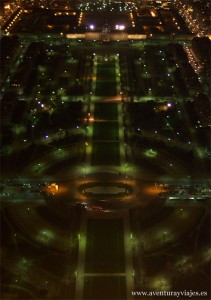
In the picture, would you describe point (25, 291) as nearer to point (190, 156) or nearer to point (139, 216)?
point (139, 216)

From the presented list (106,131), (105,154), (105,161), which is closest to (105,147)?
(105,154)

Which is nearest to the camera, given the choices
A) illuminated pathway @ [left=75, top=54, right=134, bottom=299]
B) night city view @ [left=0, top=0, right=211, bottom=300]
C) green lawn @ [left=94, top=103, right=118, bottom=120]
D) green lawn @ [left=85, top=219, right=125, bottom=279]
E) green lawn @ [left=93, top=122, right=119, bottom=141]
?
illuminated pathway @ [left=75, top=54, right=134, bottom=299]

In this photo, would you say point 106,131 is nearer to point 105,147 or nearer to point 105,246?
point 105,147

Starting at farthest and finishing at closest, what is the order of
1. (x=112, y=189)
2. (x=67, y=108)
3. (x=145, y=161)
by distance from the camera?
(x=67, y=108) < (x=145, y=161) < (x=112, y=189)

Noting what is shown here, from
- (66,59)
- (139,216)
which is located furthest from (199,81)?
(139,216)

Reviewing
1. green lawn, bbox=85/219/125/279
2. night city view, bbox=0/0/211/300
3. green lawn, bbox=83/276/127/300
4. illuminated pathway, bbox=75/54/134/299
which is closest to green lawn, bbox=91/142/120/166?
illuminated pathway, bbox=75/54/134/299

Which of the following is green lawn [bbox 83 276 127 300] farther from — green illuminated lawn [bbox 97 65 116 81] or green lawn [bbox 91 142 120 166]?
green illuminated lawn [bbox 97 65 116 81]
